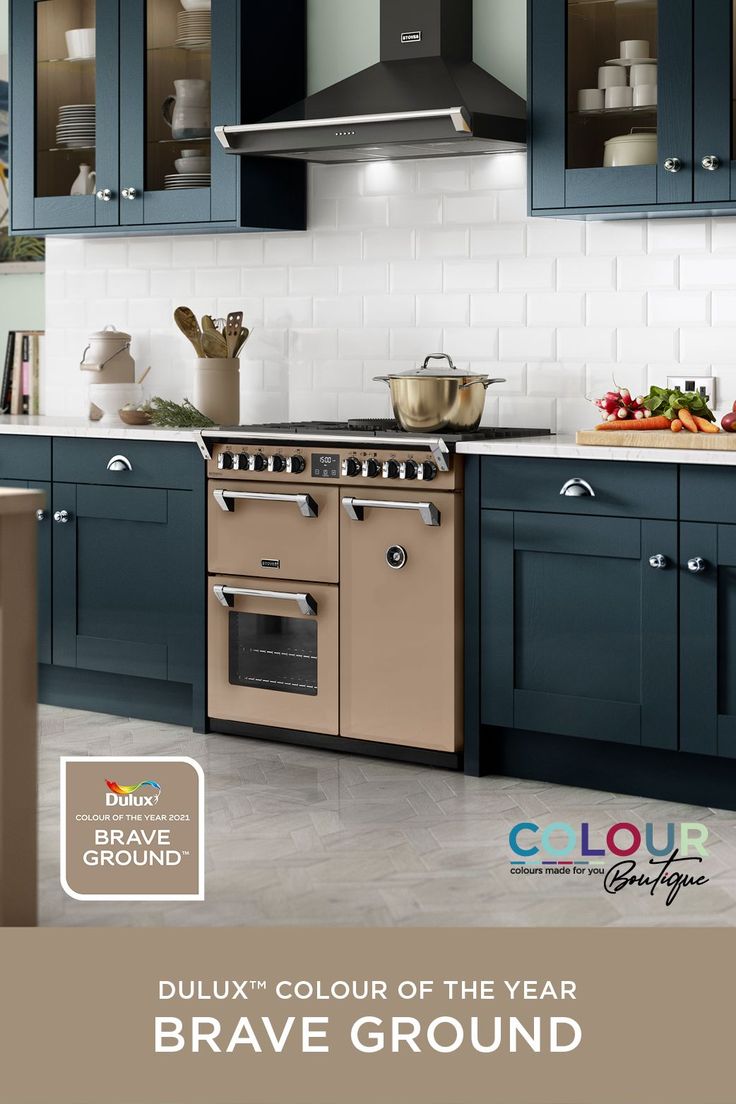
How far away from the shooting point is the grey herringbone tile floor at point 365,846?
10.9 ft

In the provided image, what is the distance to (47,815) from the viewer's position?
4.03 metres

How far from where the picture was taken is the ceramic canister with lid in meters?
5.46

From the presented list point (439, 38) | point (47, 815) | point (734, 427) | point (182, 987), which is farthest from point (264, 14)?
point (182, 987)

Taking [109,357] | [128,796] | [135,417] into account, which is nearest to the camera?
[128,796]

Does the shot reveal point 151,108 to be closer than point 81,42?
Yes

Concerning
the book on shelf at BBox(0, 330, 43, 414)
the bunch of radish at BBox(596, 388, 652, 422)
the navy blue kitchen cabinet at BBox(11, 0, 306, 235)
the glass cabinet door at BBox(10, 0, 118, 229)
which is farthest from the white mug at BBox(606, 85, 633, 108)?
the book on shelf at BBox(0, 330, 43, 414)

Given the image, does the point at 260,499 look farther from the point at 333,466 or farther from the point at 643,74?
the point at 643,74

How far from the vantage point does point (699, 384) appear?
4.50 m

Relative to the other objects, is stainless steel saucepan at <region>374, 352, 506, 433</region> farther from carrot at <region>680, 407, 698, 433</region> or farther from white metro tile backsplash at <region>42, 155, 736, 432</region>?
carrot at <region>680, 407, 698, 433</region>

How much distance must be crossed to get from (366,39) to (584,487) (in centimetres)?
189

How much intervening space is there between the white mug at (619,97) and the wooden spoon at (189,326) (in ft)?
5.30

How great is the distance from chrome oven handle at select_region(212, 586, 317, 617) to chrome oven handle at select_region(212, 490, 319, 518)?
23 centimetres

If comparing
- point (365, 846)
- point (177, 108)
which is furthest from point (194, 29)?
point (365, 846)

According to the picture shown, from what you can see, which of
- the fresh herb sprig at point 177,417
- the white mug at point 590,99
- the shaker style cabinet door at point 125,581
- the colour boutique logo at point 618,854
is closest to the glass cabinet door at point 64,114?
the fresh herb sprig at point 177,417
